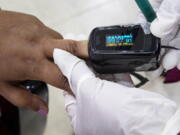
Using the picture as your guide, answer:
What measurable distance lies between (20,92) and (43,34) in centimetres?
20

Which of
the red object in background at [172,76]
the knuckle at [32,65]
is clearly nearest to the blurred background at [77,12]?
the red object in background at [172,76]

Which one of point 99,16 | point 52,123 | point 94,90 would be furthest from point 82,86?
point 99,16

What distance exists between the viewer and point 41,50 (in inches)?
34.7

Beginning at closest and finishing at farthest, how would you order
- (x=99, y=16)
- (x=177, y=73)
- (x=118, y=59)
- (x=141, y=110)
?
(x=141, y=110)
(x=118, y=59)
(x=177, y=73)
(x=99, y=16)

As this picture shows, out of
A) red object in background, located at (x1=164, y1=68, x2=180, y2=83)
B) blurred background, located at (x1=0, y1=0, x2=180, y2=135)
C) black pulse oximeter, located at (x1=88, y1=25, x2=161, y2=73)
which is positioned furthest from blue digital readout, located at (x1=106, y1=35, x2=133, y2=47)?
blurred background, located at (x1=0, y1=0, x2=180, y2=135)

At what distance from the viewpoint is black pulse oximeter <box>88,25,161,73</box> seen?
0.70 m

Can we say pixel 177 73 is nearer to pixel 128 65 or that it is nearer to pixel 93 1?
pixel 128 65

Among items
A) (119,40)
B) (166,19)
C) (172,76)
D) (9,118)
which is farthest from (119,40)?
(9,118)

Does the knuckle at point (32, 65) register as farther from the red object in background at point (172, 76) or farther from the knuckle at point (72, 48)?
the red object in background at point (172, 76)

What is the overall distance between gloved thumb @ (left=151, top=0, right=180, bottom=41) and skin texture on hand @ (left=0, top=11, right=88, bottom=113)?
22 cm

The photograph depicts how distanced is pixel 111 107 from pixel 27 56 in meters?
0.36

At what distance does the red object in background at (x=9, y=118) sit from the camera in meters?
1.06

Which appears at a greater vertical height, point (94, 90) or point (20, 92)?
point (94, 90)

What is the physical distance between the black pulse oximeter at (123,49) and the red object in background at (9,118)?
47cm
